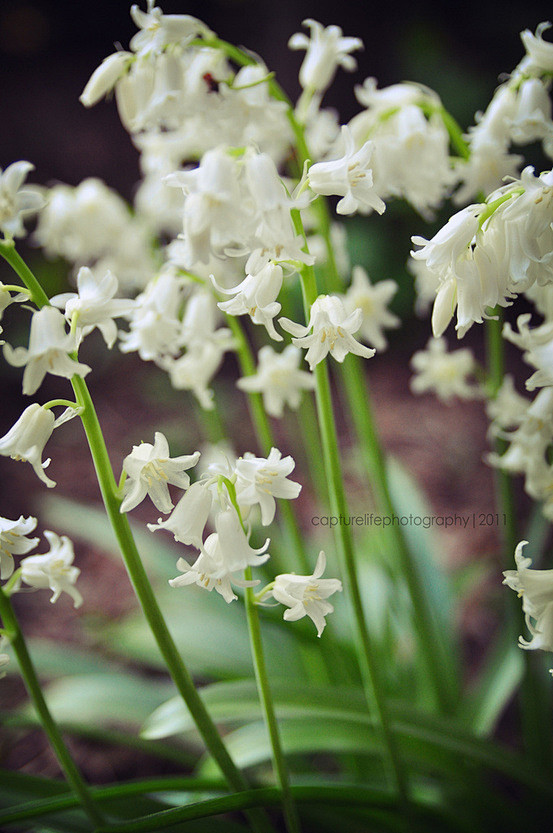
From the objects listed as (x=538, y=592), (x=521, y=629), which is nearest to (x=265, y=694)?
(x=538, y=592)

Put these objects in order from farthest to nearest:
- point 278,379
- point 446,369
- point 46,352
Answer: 1. point 446,369
2. point 278,379
3. point 46,352

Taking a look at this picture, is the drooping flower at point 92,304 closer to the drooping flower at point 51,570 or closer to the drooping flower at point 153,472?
the drooping flower at point 153,472

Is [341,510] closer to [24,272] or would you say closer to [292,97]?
[24,272]

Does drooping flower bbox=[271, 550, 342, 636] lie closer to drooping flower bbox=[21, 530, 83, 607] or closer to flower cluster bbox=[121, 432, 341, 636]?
flower cluster bbox=[121, 432, 341, 636]

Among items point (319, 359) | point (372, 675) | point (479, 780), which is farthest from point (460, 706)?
point (319, 359)

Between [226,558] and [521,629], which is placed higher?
[226,558]

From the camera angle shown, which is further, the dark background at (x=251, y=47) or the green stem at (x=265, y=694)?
the dark background at (x=251, y=47)

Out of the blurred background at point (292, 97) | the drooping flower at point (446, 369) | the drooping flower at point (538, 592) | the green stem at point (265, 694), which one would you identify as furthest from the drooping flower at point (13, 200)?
the blurred background at point (292, 97)
